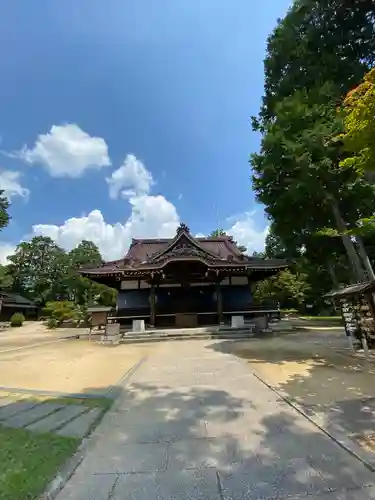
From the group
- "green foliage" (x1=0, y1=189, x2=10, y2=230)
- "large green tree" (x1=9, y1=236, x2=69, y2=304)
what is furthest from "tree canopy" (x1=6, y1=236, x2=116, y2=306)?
"green foliage" (x1=0, y1=189, x2=10, y2=230)

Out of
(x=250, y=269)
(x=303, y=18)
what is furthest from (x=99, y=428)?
(x=303, y=18)

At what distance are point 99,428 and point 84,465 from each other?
3.28ft

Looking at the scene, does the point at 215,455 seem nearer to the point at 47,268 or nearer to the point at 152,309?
the point at 152,309

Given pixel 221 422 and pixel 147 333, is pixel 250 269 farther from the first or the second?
pixel 221 422

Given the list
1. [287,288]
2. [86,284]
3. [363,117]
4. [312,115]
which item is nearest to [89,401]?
[363,117]

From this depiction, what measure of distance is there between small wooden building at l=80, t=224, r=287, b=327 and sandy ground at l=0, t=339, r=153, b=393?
22.2 ft

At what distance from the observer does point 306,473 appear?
276 centimetres

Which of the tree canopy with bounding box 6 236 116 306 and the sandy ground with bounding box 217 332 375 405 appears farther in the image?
the tree canopy with bounding box 6 236 116 306

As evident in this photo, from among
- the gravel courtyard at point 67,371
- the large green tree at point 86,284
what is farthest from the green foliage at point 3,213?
the gravel courtyard at point 67,371

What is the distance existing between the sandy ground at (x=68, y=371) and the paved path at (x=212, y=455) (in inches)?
58.9

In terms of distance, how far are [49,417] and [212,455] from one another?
2.62 m

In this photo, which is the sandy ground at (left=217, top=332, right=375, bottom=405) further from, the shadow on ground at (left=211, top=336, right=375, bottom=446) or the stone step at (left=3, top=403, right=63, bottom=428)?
the stone step at (left=3, top=403, right=63, bottom=428)

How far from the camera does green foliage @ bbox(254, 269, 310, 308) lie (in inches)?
1230

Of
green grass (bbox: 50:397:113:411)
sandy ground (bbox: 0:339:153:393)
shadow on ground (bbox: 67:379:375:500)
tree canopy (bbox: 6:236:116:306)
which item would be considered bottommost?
shadow on ground (bbox: 67:379:375:500)
